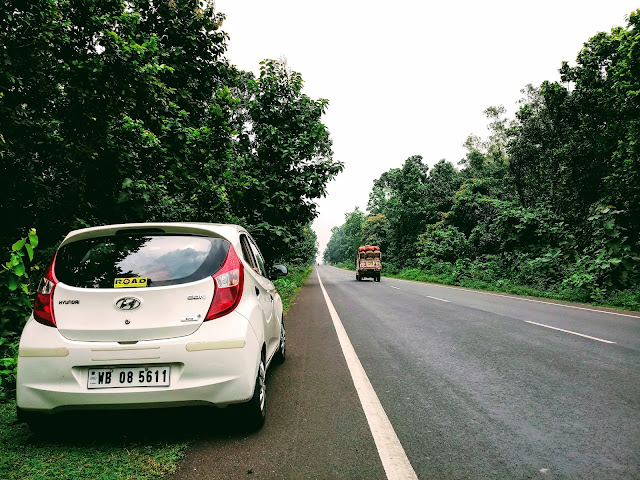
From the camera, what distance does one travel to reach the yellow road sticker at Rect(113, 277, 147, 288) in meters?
3.09

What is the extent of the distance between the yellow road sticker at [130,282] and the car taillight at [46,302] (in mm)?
473

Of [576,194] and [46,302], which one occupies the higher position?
[576,194]

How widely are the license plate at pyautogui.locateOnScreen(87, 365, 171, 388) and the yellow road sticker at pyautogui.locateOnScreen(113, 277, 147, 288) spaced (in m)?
0.60

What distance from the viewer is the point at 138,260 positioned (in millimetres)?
3248

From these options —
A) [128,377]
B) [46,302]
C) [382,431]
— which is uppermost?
[46,302]

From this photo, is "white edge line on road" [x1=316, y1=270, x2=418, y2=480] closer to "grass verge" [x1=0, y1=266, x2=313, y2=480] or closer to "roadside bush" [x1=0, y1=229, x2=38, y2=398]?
"grass verge" [x1=0, y1=266, x2=313, y2=480]

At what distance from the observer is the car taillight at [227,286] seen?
3.12 metres

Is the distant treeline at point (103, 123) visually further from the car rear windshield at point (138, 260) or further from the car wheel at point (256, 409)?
the car wheel at point (256, 409)

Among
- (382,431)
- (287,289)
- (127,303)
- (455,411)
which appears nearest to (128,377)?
(127,303)

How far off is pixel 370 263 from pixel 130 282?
29.4 m

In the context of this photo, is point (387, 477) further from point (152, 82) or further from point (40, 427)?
point (152, 82)

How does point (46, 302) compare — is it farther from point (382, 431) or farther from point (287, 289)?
point (287, 289)

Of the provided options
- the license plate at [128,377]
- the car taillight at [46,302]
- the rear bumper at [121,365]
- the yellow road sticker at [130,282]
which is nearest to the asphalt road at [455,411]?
the rear bumper at [121,365]

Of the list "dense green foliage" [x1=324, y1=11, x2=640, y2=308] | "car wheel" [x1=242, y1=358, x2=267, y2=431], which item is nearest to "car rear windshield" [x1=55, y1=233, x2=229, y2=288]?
"car wheel" [x1=242, y1=358, x2=267, y2=431]
